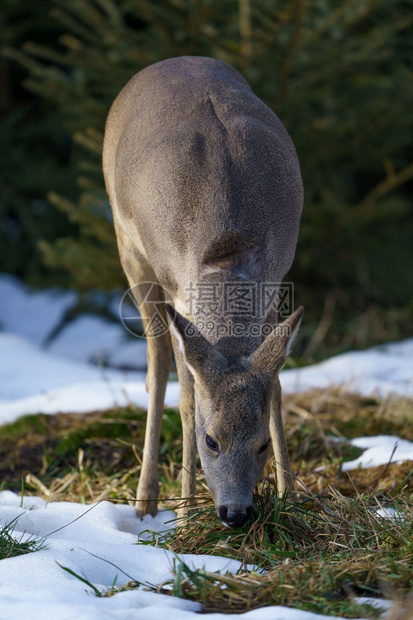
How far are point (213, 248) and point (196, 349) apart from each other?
608 millimetres

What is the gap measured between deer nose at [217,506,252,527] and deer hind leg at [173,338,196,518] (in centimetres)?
46

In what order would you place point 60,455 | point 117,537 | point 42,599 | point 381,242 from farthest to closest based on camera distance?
1. point 381,242
2. point 60,455
3. point 117,537
4. point 42,599

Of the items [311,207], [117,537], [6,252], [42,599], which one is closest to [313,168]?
[311,207]

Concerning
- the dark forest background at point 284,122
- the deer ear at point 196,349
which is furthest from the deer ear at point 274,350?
the dark forest background at point 284,122

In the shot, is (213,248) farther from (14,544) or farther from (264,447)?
(14,544)

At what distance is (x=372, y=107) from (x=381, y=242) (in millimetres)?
1941

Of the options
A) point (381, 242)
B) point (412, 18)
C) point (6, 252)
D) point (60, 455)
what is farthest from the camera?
point (6, 252)

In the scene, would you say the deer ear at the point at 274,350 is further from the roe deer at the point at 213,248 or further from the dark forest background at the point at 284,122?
the dark forest background at the point at 284,122

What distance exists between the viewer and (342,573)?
9.89 feet

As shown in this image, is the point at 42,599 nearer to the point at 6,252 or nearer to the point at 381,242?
the point at 381,242

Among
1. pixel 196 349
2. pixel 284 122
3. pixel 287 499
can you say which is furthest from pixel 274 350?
pixel 284 122

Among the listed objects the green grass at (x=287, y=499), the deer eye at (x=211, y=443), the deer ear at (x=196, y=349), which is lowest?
the green grass at (x=287, y=499)

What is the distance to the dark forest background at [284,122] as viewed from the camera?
7.99 metres

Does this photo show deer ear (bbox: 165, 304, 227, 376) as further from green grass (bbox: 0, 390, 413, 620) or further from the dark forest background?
the dark forest background
